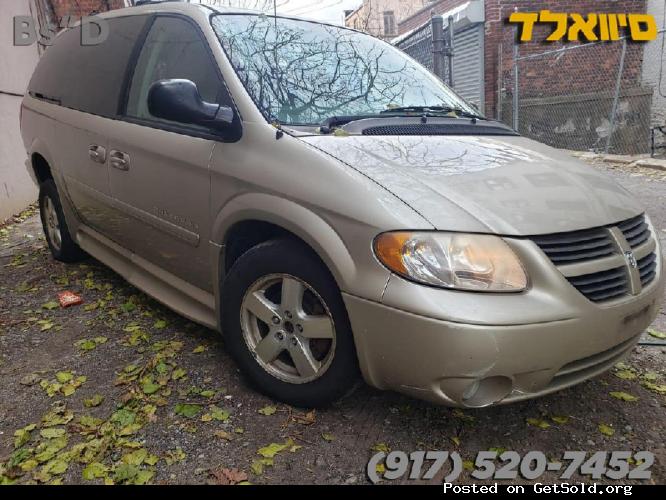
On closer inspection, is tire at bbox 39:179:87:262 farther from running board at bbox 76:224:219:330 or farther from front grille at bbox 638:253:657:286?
front grille at bbox 638:253:657:286

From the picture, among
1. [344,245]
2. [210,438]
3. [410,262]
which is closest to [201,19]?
[344,245]

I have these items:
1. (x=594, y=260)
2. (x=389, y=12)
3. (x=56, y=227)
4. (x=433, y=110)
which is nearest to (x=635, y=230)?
(x=594, y=260)

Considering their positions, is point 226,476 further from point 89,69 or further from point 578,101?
point 578,101

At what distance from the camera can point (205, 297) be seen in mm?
2949

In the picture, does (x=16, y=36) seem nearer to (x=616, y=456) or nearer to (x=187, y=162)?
(x=187, y=162)

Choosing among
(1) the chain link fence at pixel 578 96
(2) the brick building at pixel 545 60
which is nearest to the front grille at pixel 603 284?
(1) the chain link fence at pixel 578 96

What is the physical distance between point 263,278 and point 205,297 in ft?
1.98

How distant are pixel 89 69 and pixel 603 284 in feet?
11.8

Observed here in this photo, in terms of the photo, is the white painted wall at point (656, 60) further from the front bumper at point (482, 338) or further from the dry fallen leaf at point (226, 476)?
the dry fallen leaf at point (226, 476)

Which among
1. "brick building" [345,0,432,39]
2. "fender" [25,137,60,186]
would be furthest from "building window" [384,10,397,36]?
"fender" [25,137,60,186]

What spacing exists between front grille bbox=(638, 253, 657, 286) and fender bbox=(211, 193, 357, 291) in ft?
3.99

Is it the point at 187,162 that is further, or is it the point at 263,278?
the point at 187,162

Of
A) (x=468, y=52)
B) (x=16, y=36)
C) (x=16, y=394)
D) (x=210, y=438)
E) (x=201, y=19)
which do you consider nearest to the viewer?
(x=210, y=438)

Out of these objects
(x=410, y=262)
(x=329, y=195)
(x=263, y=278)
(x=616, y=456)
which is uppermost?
(x=329, y=195)
